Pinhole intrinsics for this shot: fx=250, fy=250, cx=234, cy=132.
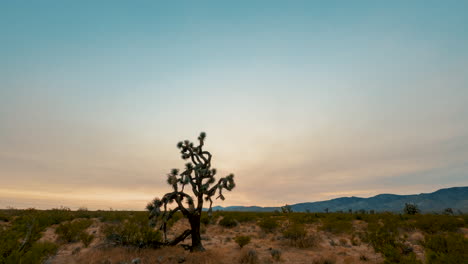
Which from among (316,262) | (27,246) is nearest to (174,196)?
(27,246)

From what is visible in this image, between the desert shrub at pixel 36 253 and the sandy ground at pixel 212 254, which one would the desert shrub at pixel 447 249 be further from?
the desert shrub at pixel 36 253

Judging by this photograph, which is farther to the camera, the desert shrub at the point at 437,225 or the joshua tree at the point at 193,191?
the desert shrub at the point at 437,225

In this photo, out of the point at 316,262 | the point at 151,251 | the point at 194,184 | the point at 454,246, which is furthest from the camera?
the point at 194,184

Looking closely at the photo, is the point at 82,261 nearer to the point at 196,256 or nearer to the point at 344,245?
the point at 196,256

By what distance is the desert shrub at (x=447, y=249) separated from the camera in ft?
25.6

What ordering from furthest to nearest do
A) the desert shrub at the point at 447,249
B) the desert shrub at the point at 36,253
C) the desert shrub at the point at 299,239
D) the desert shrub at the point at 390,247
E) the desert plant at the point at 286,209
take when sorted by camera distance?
the desert plant at the point at 286,209 → the desert shrub at the point at 299,239 → the desert shrub at the point at 390,247 → the desert shrub at the point at 36,253 → the desert shrub at the point at 447,249

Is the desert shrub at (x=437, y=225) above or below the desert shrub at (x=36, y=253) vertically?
below

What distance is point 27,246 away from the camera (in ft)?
30.2

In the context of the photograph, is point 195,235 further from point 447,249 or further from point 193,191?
point 447,249

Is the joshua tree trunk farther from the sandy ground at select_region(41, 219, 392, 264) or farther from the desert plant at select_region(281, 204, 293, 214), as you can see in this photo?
the desert plant at select_region(281, 204, 293, 214)

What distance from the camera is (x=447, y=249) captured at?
29.7 feet

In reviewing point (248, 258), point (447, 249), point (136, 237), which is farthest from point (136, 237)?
point (447, 249)

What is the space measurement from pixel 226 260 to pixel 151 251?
157 inches

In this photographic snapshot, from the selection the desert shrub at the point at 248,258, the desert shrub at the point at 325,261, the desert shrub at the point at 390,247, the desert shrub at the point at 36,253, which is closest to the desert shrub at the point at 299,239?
the desert shrub at the point at 390,247
